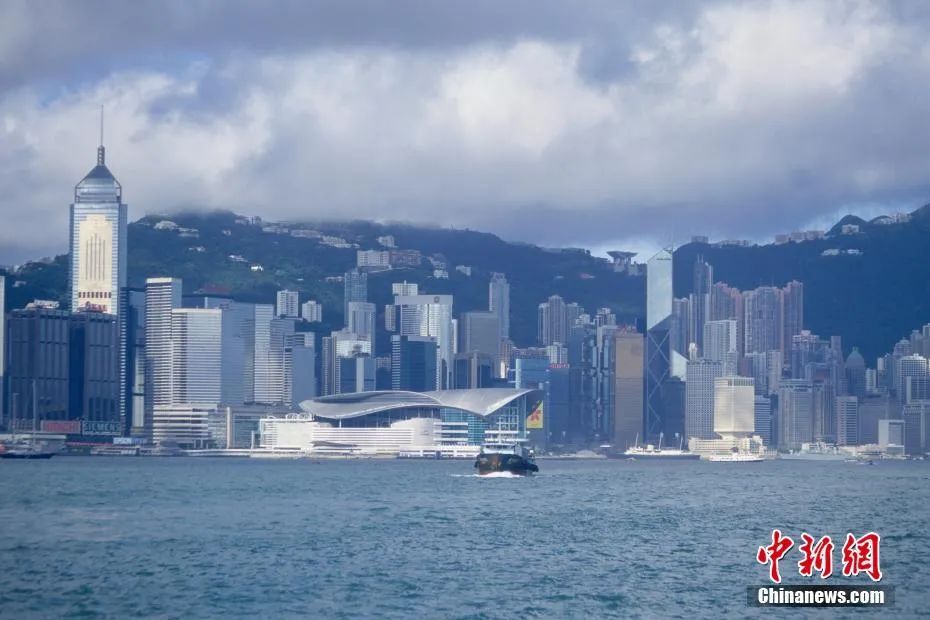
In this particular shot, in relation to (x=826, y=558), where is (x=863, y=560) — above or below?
below

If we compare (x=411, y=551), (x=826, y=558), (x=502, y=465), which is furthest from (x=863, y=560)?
(x=502, y=465)

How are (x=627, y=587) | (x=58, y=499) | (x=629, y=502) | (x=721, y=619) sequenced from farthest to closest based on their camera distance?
(x=629, y=502)
(x=58, y=499)
(x=627, y=587)
(x=721, y=619)

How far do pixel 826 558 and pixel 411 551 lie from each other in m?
16.5

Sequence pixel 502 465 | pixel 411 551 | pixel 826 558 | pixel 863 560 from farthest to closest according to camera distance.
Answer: pixel 502 465
pixel 411 551
pixel 863 560
pixel 826 558

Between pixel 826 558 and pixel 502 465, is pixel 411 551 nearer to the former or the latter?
pixel 826 558

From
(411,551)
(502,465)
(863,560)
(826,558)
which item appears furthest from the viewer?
(502,465)

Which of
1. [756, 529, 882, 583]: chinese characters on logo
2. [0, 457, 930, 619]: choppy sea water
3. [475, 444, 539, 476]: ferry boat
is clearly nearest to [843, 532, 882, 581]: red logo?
[756, 529, 882, 583]: chinese characters on logo

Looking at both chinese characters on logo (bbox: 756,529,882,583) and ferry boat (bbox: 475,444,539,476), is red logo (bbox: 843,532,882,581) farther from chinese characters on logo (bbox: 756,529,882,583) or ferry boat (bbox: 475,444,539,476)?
ferry boat (bbox: 475,444,539,476)

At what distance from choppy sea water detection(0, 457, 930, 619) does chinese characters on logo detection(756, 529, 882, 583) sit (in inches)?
31.9

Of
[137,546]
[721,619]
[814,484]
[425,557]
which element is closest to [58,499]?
[137,546]

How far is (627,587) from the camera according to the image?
170 feet

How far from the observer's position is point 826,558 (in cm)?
5178

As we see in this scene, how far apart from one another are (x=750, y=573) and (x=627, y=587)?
18.2 feet

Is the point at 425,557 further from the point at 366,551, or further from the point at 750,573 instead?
the point at 750,573
